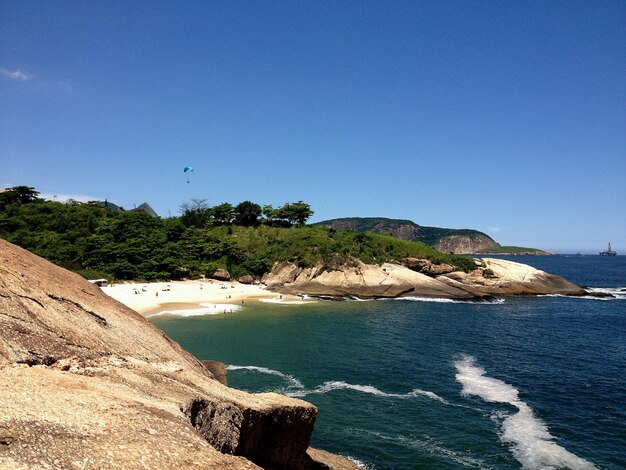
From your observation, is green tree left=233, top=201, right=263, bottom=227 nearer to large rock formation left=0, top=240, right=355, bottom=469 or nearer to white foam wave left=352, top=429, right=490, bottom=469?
white foam wave left=352, top=429, right=490, bottom=469

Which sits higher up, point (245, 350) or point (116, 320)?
point (116, 320)

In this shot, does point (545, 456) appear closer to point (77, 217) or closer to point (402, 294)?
point (402, 294)

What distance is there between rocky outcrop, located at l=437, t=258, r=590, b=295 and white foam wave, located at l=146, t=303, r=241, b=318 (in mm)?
44084

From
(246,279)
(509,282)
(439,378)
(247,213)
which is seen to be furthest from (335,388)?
(247,213)

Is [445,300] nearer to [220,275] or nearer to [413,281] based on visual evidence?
[413,281]

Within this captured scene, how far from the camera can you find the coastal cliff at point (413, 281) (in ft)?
236

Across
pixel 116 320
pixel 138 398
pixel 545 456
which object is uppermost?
pixel 116 320

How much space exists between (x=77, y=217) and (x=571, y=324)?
91.0 metres

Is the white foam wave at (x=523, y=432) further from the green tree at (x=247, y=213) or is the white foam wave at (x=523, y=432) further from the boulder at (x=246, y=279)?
the green tree at (x=247, y=213)

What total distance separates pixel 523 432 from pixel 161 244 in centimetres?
7179

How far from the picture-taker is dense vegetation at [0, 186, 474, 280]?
73.0 meters

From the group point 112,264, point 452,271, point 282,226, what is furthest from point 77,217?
point 452,271

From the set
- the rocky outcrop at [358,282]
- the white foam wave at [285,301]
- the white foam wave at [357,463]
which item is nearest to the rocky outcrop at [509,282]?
the rocky outcrop at [358,282]

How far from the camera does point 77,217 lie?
83.4 meters
